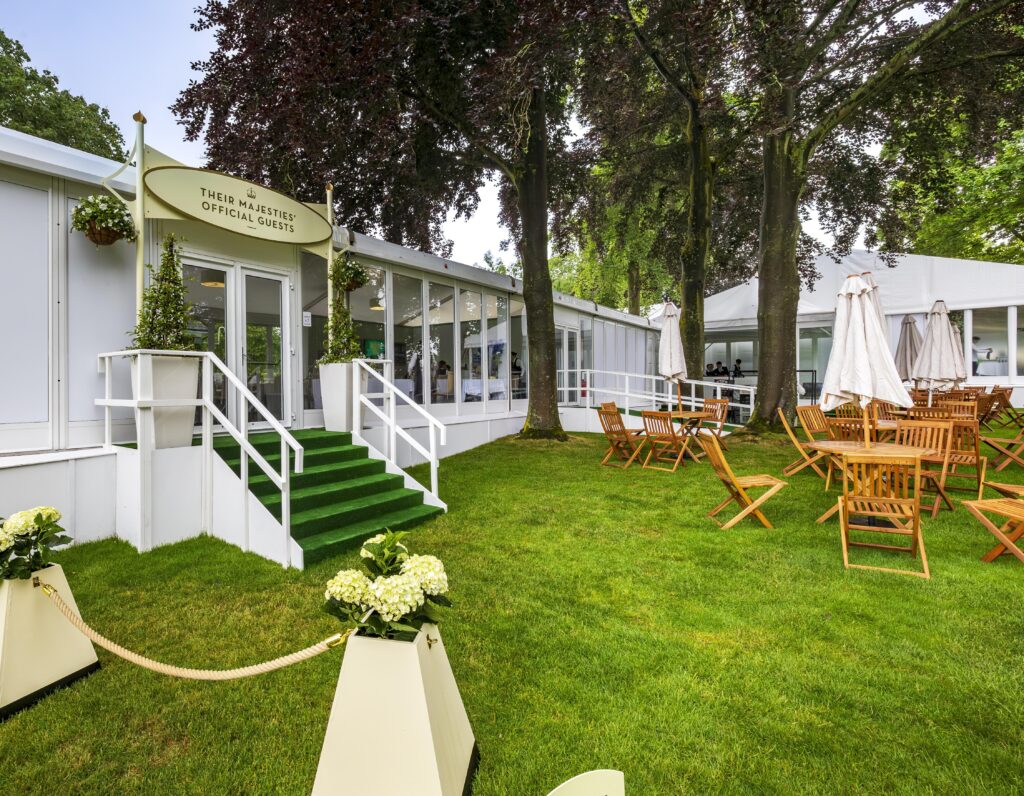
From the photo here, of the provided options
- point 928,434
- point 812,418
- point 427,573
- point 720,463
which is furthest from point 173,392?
point 812,418

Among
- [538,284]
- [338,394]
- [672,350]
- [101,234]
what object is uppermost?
[538,284]

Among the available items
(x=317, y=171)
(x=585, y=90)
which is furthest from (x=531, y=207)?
(x=317, y=171)

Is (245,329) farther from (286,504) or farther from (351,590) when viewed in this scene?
(351,590)

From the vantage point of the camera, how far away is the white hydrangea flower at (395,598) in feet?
5.38

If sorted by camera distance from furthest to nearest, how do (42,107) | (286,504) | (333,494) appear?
(42,107) → (333,494) → (286,504)

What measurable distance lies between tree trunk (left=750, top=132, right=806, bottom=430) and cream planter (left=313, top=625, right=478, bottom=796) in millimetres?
9744

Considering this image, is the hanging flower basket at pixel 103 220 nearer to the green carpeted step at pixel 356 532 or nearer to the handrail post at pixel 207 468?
the handrail post at pixel 207 468

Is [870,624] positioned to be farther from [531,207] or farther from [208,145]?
[208,145]

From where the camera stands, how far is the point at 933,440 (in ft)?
18.1

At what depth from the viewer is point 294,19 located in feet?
20.6

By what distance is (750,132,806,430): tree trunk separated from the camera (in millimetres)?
9805

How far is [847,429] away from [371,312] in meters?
6.67

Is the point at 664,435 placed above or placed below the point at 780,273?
below

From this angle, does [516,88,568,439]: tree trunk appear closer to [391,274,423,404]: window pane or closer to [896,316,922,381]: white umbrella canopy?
[391,274,423,404]: window pane
